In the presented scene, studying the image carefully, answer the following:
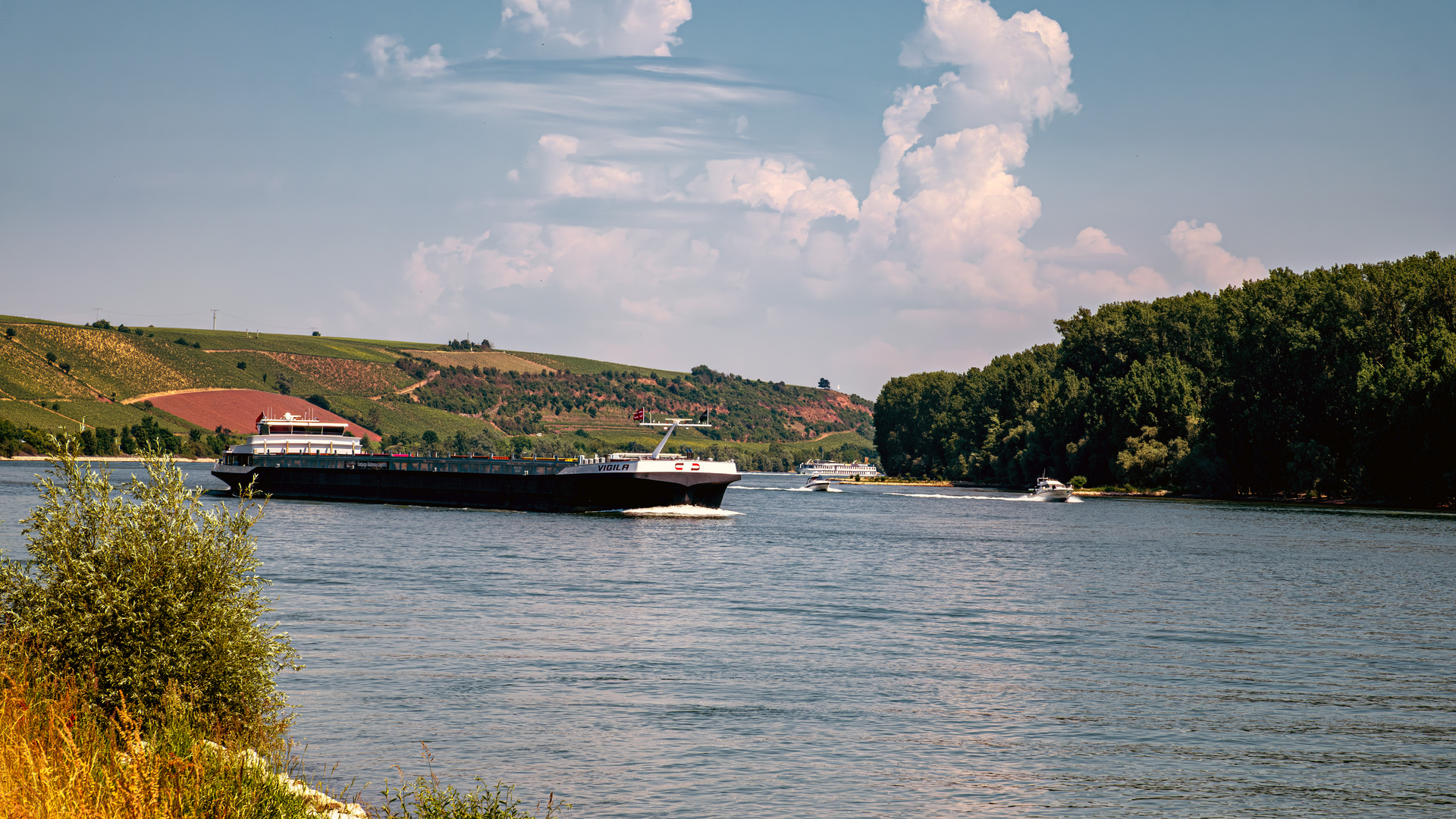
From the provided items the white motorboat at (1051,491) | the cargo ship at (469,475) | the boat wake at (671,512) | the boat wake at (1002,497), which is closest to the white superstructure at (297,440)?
the cargo ship at (469,475)

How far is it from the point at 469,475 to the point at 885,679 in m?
71.9

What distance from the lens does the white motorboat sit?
133125mm

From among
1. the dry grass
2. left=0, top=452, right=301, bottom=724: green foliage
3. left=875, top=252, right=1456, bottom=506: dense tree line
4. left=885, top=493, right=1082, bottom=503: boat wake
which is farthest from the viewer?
left=885, top=493, right=1082, bottom=503: boat wake

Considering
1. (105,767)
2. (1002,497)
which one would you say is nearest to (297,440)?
(1002,497)

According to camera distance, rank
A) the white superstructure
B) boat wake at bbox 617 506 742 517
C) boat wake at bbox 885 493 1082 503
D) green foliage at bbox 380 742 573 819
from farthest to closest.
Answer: boat wake at bbox 885 493 1082 503
the white superstructure
boat wake at bbox 617 506 742 517
green foliage at bbox 380 742 573 819

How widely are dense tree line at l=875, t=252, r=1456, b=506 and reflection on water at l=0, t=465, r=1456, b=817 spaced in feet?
167

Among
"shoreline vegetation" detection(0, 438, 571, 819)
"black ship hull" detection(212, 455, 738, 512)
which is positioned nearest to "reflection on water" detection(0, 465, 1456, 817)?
"shoreline vegetation" detection(0, 438, 571, 819)

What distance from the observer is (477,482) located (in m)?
92.1

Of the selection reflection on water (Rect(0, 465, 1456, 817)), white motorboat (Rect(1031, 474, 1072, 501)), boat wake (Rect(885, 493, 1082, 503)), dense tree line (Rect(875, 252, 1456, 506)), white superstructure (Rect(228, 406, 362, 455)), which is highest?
dense tree line (Rect(875, 252, 1456, 506))

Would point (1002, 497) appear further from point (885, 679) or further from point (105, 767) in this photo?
point (105, 767)

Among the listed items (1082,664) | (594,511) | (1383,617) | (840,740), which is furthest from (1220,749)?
(594,511)

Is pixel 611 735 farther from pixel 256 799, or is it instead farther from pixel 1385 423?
pixel 1385 423

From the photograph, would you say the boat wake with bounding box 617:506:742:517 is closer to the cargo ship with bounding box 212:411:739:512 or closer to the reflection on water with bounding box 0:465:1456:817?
the cargo ship with bounding box 212:411:739:512

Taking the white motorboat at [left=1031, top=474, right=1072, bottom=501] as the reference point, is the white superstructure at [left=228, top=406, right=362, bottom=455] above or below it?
above
